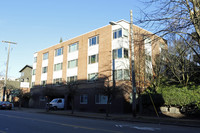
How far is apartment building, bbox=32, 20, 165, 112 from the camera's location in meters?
24.0

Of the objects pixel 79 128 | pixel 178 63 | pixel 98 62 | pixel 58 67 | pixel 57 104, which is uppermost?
pixel 58 67

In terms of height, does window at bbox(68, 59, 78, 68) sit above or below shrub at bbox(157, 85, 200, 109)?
Answer: above

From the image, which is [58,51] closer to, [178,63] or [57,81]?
[57,81]

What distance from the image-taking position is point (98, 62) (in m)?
27.8

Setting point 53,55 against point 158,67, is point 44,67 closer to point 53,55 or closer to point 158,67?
point 53,55

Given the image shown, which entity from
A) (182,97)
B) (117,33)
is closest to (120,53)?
(117,33)

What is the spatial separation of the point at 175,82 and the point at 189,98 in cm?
729

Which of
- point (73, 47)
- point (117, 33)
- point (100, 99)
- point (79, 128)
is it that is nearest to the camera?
point (79, 128)

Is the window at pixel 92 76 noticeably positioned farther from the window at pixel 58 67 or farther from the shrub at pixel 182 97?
the shrub at pixel 182 97

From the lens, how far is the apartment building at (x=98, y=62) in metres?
24.0

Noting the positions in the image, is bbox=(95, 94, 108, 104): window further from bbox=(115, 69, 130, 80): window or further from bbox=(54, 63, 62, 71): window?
bbox=(54, 63, 62, 71): window

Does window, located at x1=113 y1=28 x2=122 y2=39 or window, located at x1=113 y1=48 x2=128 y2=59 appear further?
window, located at x1=113 y1=28 x2=122 y2=39

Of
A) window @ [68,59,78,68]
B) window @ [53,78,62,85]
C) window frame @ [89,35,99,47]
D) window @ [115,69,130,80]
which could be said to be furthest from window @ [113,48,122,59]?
window @ [53,78,62,85]

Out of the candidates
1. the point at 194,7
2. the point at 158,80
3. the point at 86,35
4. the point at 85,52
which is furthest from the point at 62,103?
the point at 194,7
